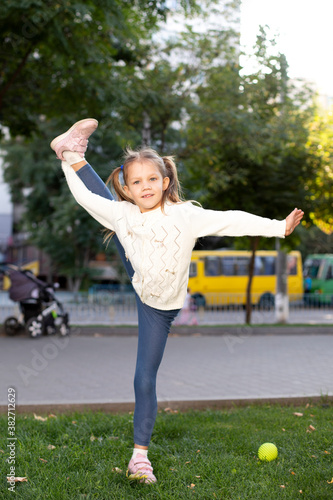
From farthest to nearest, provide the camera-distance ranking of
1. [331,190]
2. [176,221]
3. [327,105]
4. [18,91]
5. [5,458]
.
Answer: [327,105], [331,190], [18,91], [5,458], [176,221]

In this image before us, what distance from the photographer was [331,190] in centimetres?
1529

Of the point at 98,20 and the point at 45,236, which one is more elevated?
the point at 98,20

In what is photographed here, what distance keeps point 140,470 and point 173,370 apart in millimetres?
4850

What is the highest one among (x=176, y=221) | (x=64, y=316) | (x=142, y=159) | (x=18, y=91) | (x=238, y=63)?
(x=238, y=63)

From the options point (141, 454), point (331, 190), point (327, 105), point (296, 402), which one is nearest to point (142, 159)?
point (141, 454)

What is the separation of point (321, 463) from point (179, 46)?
12.1 m

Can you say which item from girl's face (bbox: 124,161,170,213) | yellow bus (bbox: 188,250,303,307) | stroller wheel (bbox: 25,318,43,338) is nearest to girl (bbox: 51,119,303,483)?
girl's face (bbox: 124,161,170,213)

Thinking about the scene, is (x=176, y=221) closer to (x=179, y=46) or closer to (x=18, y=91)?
(x=18, y=91)

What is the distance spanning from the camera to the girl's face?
10.5 feet

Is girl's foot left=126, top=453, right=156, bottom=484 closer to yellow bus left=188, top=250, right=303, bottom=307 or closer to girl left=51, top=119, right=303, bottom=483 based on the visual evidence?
girl left=51, top=119, right=303, bottom=483

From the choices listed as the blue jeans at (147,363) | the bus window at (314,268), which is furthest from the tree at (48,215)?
the blue jeans at (147,363)

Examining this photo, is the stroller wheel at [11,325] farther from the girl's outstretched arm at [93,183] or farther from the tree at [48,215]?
the tree at [48,215]

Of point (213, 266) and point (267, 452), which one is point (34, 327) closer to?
point (267, 452)

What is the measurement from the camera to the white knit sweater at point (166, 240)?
3148 mm
